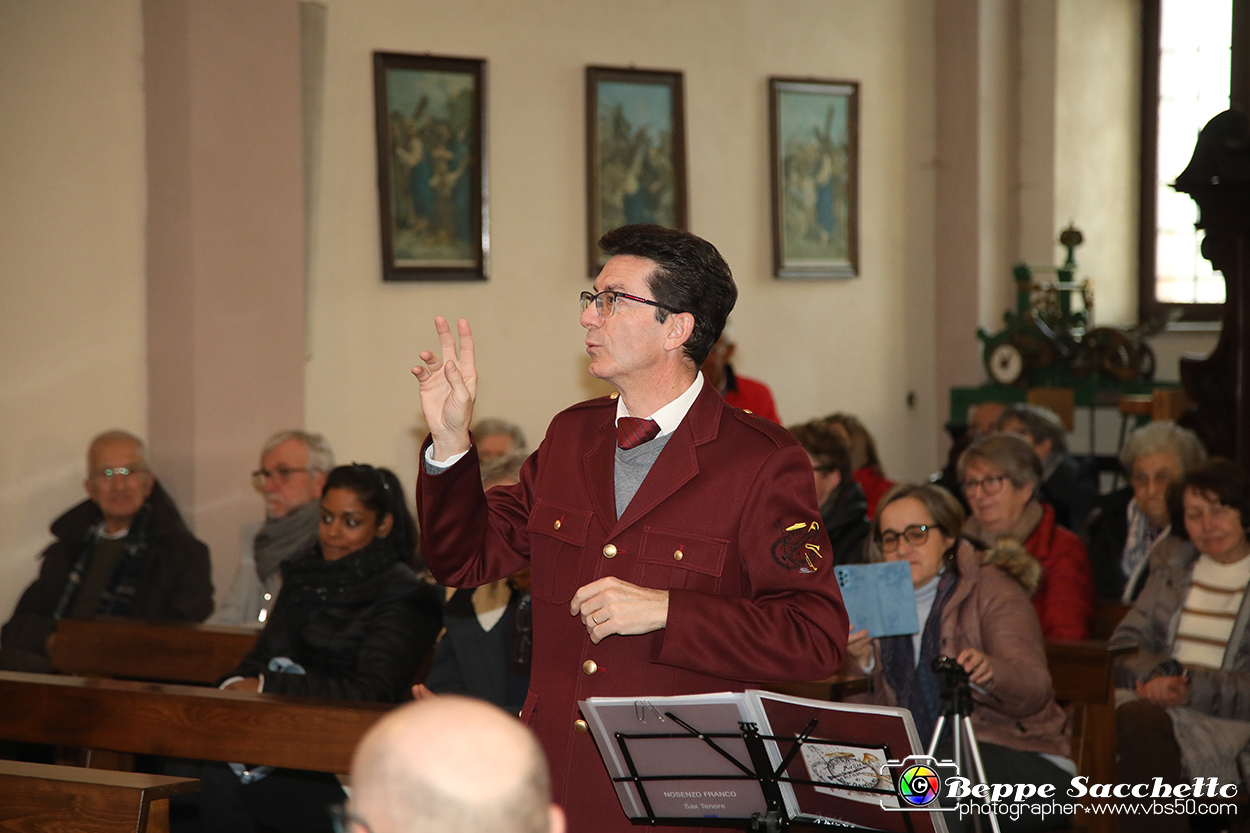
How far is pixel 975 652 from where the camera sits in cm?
348

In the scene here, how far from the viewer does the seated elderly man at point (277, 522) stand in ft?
17.3

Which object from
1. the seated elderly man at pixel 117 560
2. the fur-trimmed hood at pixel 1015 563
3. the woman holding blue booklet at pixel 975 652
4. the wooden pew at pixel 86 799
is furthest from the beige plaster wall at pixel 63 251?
the fur-trimmed hood at pixel 1015 563

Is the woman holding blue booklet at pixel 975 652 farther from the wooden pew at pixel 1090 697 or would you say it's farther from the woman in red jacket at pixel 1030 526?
the woman in red jacket at pixel 1030 526

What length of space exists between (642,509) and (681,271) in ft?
1.24

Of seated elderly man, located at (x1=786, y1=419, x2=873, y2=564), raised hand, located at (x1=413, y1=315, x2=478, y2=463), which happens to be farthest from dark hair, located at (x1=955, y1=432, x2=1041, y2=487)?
raised hand, located at (x1=413, y1=315, x2=478, y2=463)

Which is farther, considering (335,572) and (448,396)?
(335,572)

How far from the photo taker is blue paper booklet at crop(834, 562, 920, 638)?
3396 millimetres

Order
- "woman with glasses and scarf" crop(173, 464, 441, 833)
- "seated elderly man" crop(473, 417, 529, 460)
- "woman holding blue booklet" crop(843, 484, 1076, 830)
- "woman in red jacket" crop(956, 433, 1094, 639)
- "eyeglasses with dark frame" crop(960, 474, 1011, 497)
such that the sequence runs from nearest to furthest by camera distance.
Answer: "woman holding blue booklet" crop(843, 484, 1076, 830)
"woman with glasses and scarf" crop(173, 464, 441, 833)
"woman in red jacket" crop(956, 433, 1094, 639)
"eyeglasses with dark frame" crop(960, 474, 1011, 497)
"seated elderly man" crop(473, 417, 529, 460)

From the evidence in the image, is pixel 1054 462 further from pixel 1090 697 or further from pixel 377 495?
pixel 377 495

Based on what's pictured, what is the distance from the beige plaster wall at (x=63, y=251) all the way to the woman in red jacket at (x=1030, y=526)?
11.8 feet

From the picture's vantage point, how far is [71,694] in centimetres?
369

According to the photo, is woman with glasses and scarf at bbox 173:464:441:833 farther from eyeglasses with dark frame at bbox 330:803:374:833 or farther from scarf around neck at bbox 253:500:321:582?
eyeglasses with dark frame at bbox 330:803:374:833

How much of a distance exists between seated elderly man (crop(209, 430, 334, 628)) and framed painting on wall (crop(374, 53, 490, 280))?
50.4 inches

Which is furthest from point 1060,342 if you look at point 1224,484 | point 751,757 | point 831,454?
point 751,757
